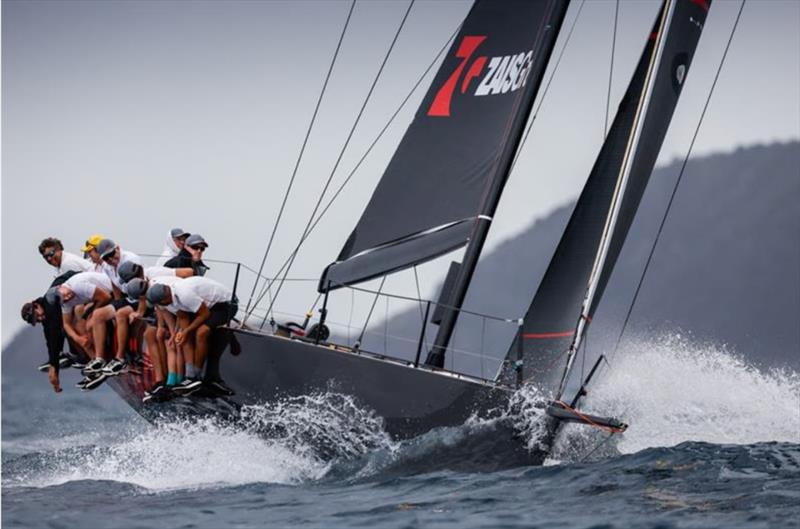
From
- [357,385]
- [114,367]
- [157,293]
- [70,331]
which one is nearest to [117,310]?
[114,367]

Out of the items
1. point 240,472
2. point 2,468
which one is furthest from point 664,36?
point 2,468

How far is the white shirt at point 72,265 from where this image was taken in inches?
423

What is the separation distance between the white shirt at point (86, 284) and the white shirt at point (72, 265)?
0.57 metres

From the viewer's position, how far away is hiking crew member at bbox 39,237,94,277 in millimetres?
10695

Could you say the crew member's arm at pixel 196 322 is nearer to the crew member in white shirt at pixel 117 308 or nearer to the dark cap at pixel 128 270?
the dark cap at pixel 128 270

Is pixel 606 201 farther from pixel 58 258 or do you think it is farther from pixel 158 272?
pixel 58 258

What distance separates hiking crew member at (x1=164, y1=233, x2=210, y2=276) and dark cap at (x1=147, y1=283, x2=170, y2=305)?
0.81 m

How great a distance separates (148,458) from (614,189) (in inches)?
157

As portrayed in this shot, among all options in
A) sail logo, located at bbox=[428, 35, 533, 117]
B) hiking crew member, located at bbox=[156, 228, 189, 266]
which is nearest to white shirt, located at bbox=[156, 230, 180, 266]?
hiking crew member, located at bbox=[156, 228, 189, 266]

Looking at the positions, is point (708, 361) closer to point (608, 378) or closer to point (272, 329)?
point (608, 378)

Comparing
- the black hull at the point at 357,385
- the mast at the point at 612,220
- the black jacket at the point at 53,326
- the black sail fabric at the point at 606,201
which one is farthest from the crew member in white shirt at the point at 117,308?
the mast at the point at 612,220

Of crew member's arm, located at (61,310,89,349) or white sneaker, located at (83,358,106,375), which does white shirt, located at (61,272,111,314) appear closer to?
crew member's arm, located at (61,310,89,349)

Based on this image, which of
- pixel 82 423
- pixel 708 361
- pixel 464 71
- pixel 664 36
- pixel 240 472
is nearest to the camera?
Result: pixel 240 472

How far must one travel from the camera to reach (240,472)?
8.79 metres
